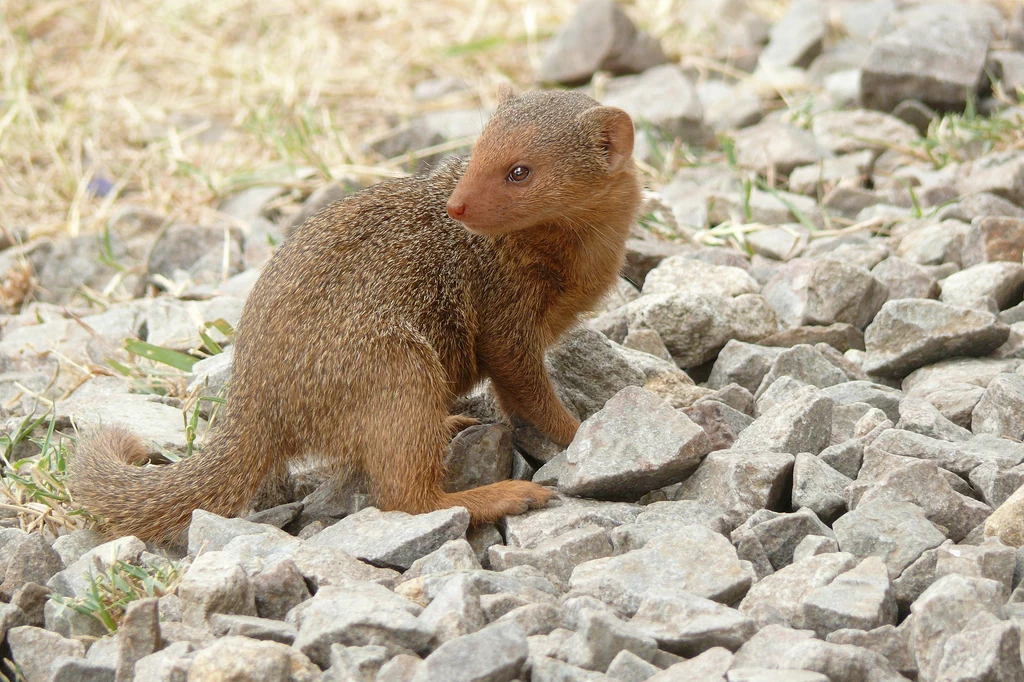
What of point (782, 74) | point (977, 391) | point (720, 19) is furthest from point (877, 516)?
point (720, 19)

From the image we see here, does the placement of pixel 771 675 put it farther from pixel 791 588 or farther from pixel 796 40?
pixel 796 40

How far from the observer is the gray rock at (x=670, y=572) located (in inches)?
90.0

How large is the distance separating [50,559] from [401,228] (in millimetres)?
1290

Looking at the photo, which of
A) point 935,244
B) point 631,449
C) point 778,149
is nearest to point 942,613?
point 631,449

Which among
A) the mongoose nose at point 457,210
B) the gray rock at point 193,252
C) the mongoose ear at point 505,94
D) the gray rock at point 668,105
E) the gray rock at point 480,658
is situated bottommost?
the gray rock at point 193,252

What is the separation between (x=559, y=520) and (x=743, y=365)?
41.4 inches

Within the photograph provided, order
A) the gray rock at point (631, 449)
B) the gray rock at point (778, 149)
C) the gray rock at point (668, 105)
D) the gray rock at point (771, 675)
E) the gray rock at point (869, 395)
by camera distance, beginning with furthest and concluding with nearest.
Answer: the gray rock at point (668, 105) < the gray rock at point (778, 149) < the gray rock at point (869, 395) < the gray rock at point (631, 449) < the gray rock at point (771, 675)

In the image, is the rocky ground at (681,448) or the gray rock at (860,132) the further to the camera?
the gray rock at (860,132)

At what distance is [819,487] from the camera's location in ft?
8.87

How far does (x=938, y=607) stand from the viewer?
6.83 feet

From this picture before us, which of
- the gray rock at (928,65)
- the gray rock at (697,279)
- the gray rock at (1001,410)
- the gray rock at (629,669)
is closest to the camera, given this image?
the gray rock at (629,669)

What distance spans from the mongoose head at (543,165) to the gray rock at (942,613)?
156 centimetres

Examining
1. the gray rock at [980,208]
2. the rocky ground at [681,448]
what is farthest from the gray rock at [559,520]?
the gray rock at [980,208]

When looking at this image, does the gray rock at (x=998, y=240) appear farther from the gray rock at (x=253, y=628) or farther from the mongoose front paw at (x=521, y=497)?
the gray rock at (x=253, y=628)
